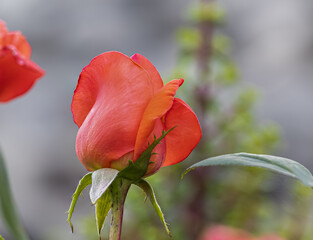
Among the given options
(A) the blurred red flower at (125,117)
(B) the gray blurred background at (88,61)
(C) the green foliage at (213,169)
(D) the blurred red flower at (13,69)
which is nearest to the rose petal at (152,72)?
(A) the blurred red flower at (125,117)

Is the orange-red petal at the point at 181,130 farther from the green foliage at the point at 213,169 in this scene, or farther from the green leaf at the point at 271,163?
the green foliage at the point at 213,169

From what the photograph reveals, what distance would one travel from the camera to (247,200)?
1.13 m

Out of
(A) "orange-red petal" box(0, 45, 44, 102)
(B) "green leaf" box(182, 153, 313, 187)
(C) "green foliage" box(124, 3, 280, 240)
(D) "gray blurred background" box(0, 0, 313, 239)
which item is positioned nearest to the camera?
(B) "green leaf" box(182, 153, 313, 187)

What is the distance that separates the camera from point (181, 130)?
0.27 metres

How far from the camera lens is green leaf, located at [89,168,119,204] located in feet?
0.80

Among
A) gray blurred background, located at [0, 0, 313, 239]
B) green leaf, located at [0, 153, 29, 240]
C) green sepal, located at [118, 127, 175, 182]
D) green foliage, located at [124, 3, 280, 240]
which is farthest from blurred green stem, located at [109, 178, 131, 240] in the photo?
gray blurred background, located at [0, 0, 313, 239]

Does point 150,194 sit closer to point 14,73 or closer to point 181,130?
point 181,130

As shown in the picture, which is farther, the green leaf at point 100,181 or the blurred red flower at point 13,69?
the blurred red flower at point 13,69

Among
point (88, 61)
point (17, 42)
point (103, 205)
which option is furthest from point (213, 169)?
point (88, 61)

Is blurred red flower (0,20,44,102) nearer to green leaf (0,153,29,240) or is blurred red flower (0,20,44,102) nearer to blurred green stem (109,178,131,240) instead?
green leaf (0,153,29,240)

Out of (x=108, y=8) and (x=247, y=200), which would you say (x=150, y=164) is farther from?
(x=108, y=8)

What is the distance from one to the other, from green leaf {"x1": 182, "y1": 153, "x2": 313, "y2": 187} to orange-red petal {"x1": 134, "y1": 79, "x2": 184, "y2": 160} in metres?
0.04

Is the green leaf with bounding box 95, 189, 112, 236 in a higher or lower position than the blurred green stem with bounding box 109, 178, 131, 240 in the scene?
lower

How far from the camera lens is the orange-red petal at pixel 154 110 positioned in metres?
0.25
